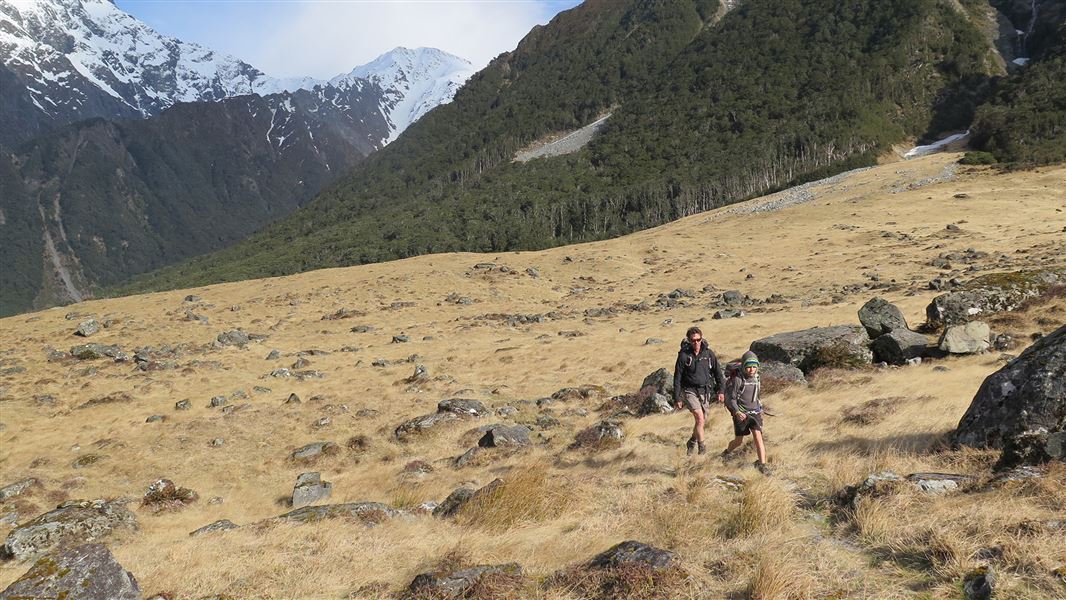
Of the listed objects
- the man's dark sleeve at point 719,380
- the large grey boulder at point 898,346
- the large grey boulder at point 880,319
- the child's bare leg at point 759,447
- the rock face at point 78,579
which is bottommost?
the large grey boulder at point 898,346

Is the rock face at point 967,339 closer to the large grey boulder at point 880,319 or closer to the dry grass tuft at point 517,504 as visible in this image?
Answer: the large grey boulder at point 880,319

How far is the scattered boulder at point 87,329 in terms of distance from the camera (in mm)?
35656

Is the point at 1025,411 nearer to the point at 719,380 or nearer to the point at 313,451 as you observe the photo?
the point at 719,380

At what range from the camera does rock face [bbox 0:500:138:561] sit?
11.1 metres

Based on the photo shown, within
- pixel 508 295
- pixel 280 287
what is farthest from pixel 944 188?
pixel 280 287

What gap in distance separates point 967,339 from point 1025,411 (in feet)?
31.6

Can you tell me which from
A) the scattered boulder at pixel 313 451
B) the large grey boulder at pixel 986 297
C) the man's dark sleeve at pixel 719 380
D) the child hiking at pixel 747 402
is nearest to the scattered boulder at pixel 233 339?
the scattered boulder at pixel 313 451

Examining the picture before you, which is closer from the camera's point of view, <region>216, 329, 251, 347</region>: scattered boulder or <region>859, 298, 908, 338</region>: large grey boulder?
<region>859, 298, 908, 338</region>: large grey boulder

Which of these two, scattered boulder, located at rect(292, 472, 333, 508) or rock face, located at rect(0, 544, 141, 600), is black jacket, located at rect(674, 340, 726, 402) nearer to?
rock face, located at rect(0, 544, 141, 600)

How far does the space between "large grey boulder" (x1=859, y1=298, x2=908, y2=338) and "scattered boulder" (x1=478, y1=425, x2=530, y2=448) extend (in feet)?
41.7

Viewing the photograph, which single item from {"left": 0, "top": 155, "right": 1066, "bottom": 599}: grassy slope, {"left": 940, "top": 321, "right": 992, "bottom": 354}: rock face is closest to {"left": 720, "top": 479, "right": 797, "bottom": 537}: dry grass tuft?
{"left": 0, "top": 155, "right": 1066, "bottom": 599}: grassy slope

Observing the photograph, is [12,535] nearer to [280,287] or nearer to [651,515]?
[651,515]

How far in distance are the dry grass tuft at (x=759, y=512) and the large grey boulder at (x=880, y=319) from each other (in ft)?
47.5

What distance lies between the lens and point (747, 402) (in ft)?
34.1
